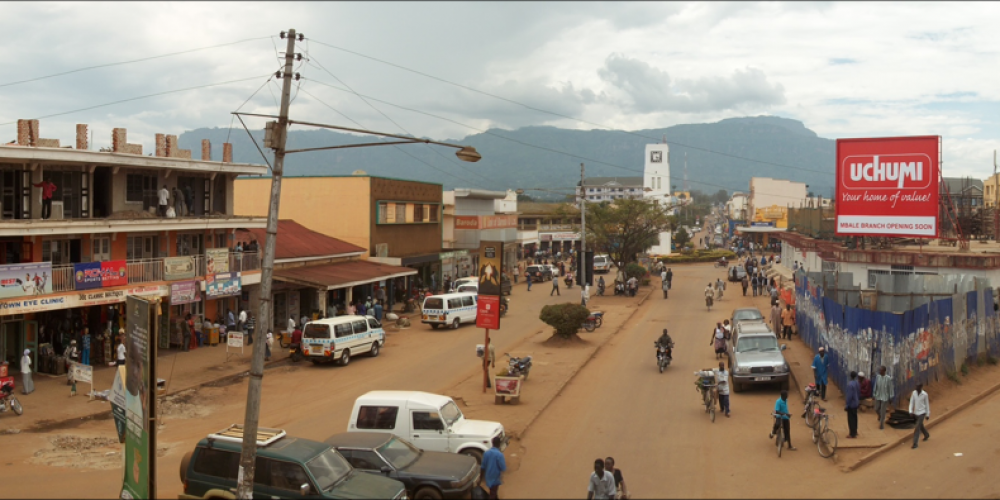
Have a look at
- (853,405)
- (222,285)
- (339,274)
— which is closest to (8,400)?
(222,285)

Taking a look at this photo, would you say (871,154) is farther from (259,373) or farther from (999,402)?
(259,373)

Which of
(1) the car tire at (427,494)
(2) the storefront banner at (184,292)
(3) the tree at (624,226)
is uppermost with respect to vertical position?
(3) the tree at (624,226)

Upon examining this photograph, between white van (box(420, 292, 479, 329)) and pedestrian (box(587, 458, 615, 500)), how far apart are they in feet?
74.7

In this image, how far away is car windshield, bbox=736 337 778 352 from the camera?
21.2 meters

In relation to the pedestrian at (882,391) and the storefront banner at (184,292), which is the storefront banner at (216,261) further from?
the pedestrian at (882,391)

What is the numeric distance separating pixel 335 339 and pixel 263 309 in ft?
46.5

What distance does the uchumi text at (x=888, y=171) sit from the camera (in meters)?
28.7

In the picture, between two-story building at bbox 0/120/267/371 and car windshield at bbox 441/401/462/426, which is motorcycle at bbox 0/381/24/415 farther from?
car windshield at bbox 441/401/462/426

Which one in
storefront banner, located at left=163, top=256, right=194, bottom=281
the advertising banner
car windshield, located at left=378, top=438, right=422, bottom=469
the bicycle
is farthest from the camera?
storefront banner, located at left=163, top=256, right=194, bottom=281

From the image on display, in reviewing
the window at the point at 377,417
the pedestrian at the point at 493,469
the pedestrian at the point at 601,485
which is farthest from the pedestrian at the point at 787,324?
the pedestrian at the point at 493,469

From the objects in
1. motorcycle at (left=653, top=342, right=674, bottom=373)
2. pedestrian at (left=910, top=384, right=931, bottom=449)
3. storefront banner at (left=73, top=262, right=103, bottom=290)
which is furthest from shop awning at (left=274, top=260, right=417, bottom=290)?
pedestrian at (left=910, top=384, right=931, bottom=449)

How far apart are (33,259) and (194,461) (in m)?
14.8

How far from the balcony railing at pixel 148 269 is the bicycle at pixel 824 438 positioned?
20.4 meters

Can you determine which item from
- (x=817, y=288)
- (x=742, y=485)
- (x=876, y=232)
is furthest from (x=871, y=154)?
(x=742, y=485)
